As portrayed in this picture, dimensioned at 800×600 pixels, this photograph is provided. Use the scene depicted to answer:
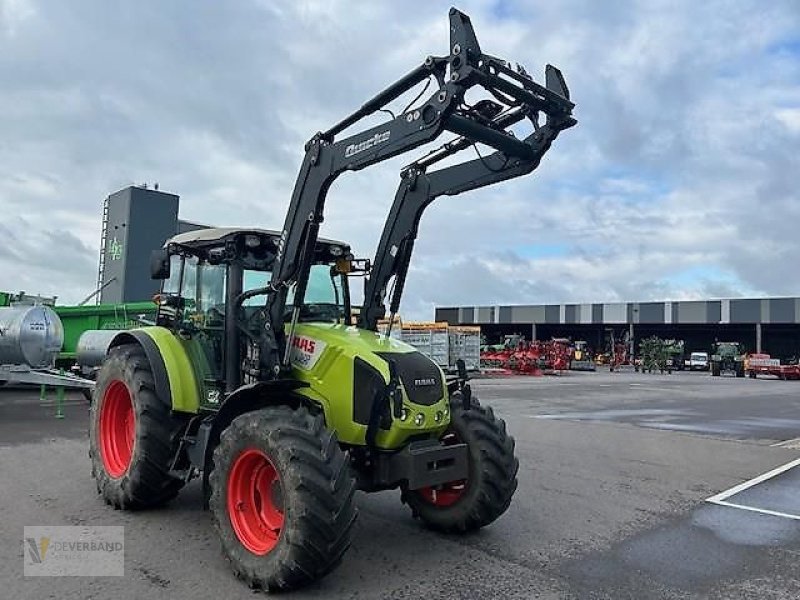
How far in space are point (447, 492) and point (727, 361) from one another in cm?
5141

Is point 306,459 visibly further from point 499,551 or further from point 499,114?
point 499,114

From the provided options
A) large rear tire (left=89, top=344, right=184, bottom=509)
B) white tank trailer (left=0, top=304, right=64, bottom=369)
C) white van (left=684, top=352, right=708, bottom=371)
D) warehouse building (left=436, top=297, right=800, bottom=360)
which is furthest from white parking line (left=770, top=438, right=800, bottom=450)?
warehouse building (left=436, top=297, right=800, bottom=360)

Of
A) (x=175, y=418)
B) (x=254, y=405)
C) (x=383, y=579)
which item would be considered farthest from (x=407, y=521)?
(x=175, y=418)

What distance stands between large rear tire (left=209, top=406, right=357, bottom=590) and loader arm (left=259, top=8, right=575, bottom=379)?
2.37ft

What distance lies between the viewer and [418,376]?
525cm

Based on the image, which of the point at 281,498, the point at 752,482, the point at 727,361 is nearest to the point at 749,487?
the point at 752,482

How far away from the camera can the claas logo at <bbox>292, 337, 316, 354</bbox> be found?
17.6ft

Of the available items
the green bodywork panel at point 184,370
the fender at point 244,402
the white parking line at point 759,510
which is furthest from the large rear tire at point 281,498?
the white parking line at point 759,510

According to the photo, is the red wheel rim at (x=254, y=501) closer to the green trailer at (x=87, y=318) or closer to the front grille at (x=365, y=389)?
the front grille at (x=365, y=389)

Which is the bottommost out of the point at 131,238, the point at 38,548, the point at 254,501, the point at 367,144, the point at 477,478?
the point at 38,548

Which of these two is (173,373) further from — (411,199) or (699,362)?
(699,362)

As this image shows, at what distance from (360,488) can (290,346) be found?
122cm

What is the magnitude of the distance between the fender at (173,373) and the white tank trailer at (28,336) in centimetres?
734

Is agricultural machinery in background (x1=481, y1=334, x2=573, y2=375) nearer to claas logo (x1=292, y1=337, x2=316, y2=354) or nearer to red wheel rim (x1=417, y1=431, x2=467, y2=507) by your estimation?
red wheel rim (x1=417, y1=431, x2=467, y2=507)
